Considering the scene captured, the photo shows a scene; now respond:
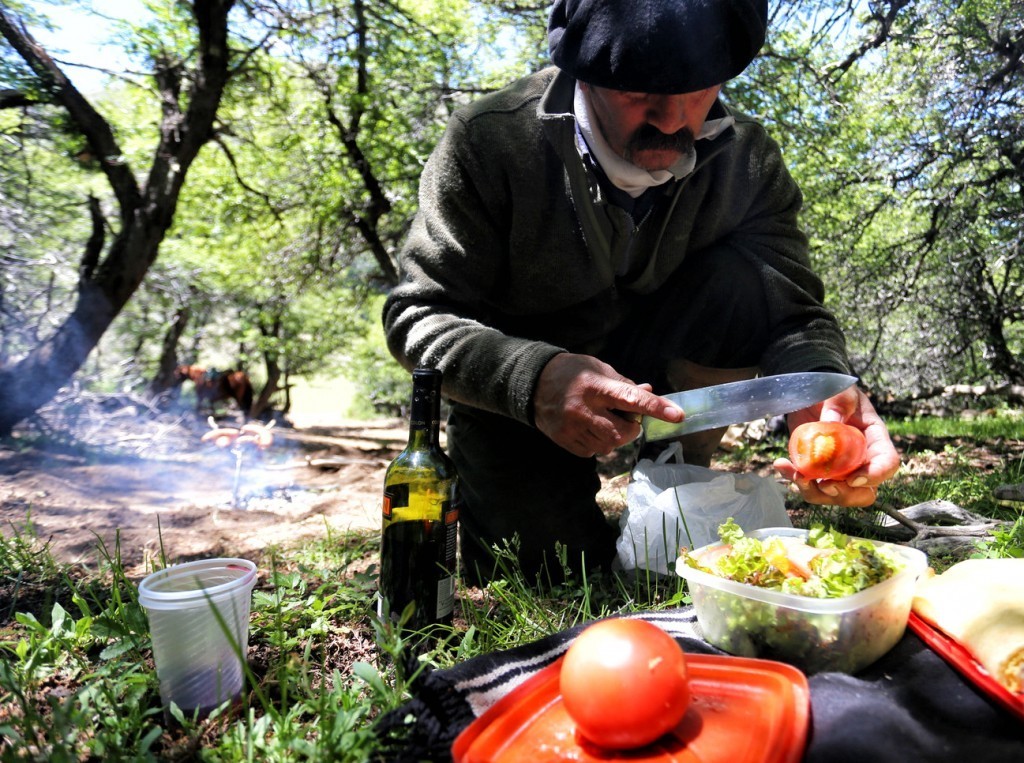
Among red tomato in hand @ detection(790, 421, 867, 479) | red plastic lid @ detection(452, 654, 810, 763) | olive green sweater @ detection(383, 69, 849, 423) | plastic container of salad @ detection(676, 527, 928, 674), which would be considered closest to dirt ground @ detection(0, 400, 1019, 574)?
olive green sweater @ detection(383, 69, 849, 423)

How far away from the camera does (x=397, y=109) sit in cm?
753

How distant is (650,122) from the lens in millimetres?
2109

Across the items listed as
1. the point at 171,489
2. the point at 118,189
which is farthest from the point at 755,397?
the point at 118,189

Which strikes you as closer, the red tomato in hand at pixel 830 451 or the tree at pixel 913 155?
the red tomato in hand at pixel 830 451

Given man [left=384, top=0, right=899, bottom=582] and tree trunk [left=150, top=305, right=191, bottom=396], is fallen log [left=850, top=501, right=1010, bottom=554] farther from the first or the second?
tree trunk [left=150, top=305, right=191, bottom=396]

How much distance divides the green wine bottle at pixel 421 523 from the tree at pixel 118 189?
5.08m

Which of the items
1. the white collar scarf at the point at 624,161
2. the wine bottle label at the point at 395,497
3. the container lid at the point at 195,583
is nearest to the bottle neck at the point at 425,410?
the wine bottle label at the point at 395,497

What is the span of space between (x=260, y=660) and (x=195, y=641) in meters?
0.28

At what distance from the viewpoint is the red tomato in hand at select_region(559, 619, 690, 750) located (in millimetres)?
994

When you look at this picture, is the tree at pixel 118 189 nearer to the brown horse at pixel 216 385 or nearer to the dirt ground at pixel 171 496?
the dirt ground at pixel 171 496

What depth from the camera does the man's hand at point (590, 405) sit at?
1.73 m

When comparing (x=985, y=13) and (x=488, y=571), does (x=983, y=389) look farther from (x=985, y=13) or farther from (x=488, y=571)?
(x=488, y=571)

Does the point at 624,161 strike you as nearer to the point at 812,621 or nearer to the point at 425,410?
the point at 425,410

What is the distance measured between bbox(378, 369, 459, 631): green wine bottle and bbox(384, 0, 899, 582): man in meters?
0.34
